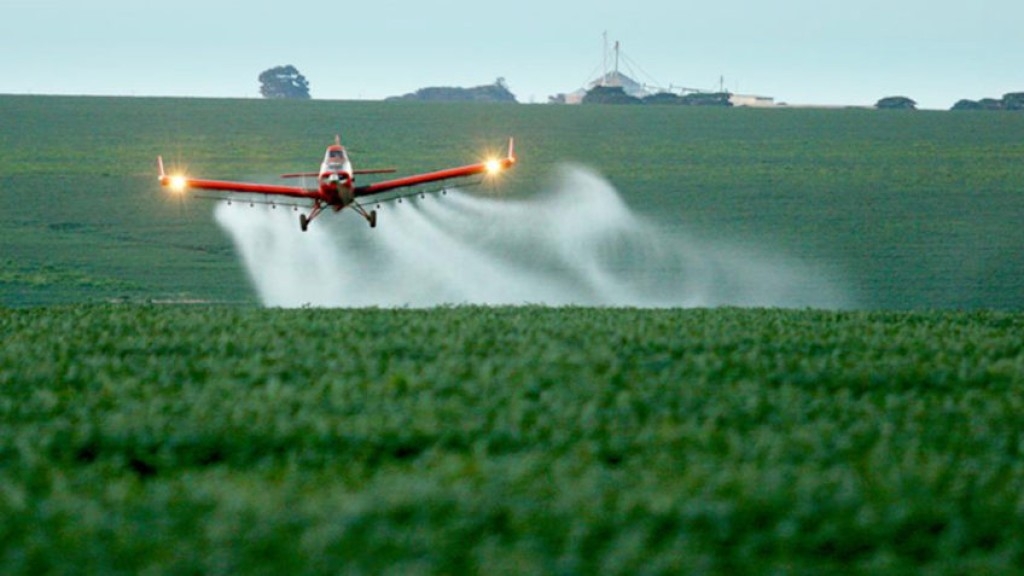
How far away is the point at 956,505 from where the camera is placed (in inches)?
723

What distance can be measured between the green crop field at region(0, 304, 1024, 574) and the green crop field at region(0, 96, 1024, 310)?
174 ft

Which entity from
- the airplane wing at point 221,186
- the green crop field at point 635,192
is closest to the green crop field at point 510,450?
the airplane wing at point 221,186

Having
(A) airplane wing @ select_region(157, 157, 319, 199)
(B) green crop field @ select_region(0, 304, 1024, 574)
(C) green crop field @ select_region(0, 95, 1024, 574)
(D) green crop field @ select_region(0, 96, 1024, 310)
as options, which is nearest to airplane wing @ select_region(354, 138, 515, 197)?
(A) airplane wing @ select_region(157, 157, 319, 199)

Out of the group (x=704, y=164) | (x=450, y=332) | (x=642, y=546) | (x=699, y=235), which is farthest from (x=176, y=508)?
(x=704, y=164)

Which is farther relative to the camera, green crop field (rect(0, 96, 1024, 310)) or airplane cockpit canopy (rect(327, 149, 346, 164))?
green crop field (rect(0, 96, 1024, 310))

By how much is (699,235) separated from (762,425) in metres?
91.4

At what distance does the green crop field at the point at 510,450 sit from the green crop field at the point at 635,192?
52948mm

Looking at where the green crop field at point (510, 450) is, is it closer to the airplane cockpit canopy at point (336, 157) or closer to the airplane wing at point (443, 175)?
the airplane cockpit canopy at point (336, 157)

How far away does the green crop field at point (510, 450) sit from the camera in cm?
1662

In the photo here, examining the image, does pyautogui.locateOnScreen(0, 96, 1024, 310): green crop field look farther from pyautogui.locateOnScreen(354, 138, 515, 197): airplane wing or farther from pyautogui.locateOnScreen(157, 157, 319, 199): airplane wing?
pyautogui.locateOnScreen(354, 138, 515, 197): airplane wing

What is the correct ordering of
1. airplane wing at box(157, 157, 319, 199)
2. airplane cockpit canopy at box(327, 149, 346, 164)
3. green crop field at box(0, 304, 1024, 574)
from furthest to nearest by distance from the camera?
airplane wing at box(157, 157, 319, 199) < airplane cockpit canopy at box(327, 149, 346, 164) < green crop field at box(0, 304, 1024, 574)

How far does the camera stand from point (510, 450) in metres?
22.6

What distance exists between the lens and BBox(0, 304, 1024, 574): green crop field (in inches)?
655

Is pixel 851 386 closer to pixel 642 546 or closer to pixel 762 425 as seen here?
pixel 762 425
